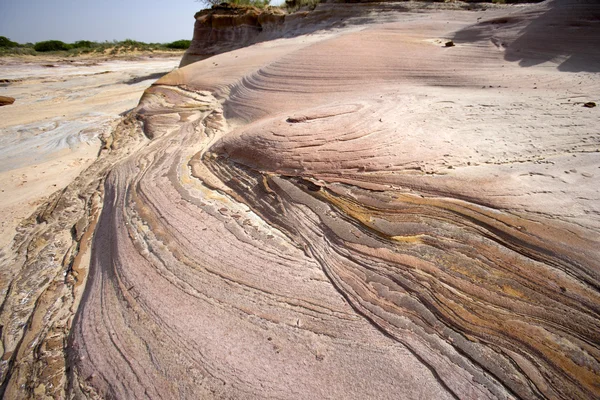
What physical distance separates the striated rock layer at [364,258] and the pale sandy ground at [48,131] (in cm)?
113

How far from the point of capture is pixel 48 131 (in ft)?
18.6

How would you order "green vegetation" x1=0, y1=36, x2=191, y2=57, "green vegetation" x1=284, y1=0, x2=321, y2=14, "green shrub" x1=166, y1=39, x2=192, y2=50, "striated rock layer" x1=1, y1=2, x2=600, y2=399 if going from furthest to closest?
"green shrub" x1=166, y1=39, x2=192, y2=50 < "green vegetation" x1=0, y1=36, x2=191, y2=57 < "green vegetation" x1=284, y1=0, x2=321, y2=14 < "striated rock layer" x1=1, y1=2, x2=600, y2=399

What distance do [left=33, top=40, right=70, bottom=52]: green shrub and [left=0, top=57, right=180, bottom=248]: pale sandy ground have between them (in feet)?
60.7

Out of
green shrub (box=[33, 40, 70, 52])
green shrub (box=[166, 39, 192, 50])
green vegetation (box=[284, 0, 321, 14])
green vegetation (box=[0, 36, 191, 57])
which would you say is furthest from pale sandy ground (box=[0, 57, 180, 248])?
green shrub (box=[166, 39, 192, 50])

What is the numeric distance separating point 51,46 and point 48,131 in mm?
28135

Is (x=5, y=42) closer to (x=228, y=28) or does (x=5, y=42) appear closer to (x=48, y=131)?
(x=228, y=28)

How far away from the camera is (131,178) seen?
120 inches

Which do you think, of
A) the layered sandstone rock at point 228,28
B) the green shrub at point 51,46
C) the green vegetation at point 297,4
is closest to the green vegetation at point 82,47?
the green shrub at point 51,46

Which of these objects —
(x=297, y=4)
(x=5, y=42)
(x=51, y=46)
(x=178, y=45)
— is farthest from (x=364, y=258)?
(x=5, y=42)

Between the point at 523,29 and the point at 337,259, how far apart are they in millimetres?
4906

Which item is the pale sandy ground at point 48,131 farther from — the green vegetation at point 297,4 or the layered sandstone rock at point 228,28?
the green vegetation at point 297,4

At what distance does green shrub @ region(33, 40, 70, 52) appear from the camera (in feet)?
83.5

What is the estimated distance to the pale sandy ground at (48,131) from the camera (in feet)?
11.7

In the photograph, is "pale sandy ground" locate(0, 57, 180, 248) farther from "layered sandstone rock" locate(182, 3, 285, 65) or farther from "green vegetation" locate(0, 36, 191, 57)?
"green vegetation" locate(0, 36, 191, 57)
